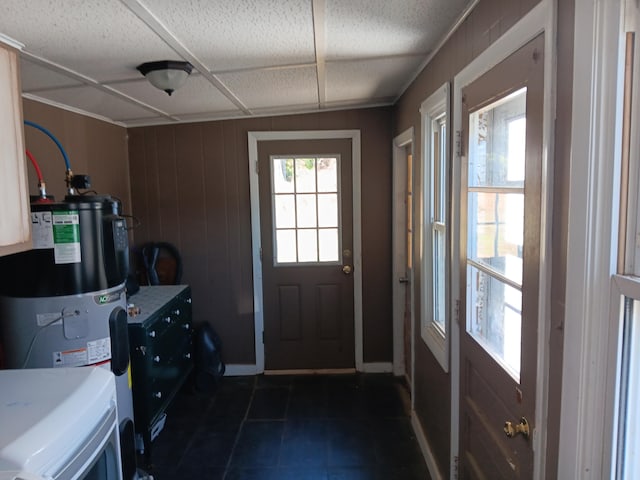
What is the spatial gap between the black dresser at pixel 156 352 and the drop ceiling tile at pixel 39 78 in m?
1.31

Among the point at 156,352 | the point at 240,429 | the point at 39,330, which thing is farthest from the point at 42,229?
the point at 240,429

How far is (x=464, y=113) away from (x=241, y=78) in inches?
48.4

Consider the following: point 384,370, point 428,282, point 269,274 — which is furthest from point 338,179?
point 384,370

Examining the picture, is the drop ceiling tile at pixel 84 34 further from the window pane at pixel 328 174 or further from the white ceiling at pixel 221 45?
the window pane at pixel 328 174

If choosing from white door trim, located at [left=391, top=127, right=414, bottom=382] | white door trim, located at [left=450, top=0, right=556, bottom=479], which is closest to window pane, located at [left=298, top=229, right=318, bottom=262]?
white door trim, located at [left=391, top=127, right=414, bottom=382]

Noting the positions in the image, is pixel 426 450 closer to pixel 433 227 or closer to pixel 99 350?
pixel 433 227

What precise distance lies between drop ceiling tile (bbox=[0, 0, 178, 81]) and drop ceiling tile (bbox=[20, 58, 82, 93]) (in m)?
0.12

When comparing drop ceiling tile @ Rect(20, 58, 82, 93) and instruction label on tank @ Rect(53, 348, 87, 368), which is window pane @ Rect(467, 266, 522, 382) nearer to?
instruction label on tank @ Rect(53, 348, 87, 368)

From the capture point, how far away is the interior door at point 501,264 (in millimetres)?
1257

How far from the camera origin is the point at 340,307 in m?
3.88

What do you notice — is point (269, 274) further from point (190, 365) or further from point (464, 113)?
point (464, 113)

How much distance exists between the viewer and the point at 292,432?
3.03 meters

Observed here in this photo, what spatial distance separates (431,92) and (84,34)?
1.61 meters

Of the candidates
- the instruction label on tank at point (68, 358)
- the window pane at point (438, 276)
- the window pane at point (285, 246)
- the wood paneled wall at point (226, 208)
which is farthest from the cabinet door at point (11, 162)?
the window pane at point (285, 246)
